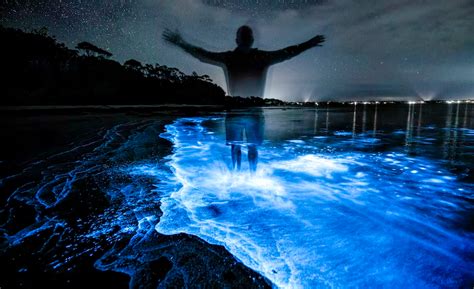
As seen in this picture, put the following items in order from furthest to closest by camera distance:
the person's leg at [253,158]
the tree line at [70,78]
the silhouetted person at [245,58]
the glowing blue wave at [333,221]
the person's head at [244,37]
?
the tree line at [70,78]
the person's leg at [253,158]
the silhouetted person at [245,58]
the person's head at [244,37]
the glowing blue wave at [333,221]

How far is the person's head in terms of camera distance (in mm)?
3637

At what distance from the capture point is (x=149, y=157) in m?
5.67

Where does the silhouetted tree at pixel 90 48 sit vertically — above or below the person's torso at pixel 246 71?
above

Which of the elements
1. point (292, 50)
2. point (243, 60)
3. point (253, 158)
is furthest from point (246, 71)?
point (253, 158)

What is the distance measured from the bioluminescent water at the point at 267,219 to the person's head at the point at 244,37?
1663 mm

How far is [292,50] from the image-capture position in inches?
161

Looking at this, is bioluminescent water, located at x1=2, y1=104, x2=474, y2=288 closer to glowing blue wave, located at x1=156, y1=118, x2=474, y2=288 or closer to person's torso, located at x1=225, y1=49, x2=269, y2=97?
glowing blue wave, located at x1=156, y1=118, x2=474, y2=288

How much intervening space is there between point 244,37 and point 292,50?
100 cm

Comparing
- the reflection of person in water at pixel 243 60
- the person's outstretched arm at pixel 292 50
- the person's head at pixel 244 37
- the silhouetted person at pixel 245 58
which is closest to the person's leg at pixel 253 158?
the reflection of person in water at pixel 243 60

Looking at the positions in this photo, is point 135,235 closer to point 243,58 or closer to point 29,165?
point 243,58

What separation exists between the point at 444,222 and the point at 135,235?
346 centimetres

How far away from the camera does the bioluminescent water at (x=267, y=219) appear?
5.85 ft

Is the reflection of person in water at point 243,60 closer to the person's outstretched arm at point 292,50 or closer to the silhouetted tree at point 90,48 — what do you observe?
the person's outstretched arm at point 292,50

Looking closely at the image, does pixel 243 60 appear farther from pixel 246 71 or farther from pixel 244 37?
pixel 244 37
